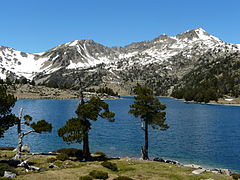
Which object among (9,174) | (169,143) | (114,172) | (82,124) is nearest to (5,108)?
(82,124)

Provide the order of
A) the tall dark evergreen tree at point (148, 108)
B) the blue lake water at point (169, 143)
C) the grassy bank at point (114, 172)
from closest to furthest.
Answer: the grassy bank at point (114, 172) → the tall dark evergreen tree at point (148, 108) → the blue lake water at point (169, 143)

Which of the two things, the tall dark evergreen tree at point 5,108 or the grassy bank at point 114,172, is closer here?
the grassy bank at point 114,172

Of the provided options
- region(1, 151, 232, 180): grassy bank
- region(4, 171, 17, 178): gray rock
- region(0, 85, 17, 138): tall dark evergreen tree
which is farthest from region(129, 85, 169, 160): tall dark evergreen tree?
region(4, 171, 17, 178): gray rock

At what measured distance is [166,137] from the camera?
298ft

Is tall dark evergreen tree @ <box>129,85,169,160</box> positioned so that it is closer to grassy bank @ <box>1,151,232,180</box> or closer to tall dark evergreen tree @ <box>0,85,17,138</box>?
grassy bank @ <box>1,151,232,180</box>

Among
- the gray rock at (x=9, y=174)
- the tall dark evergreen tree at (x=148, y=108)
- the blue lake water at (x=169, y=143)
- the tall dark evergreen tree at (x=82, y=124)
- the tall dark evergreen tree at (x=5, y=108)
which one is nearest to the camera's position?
the gray rock at (x=9, y=174)

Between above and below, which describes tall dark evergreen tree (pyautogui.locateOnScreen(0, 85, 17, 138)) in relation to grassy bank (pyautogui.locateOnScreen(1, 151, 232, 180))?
above

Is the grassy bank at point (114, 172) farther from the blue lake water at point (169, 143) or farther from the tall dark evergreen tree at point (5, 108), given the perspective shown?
the blue lake water at point (169, 143)

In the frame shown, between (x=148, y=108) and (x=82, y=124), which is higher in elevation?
(x=148, y=108)

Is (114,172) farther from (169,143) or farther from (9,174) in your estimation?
(169,143)

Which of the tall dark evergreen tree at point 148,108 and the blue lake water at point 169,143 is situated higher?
the tall dark evergreen tree at point 148,108

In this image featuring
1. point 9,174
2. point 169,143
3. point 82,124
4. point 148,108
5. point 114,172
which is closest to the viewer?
point 9,174

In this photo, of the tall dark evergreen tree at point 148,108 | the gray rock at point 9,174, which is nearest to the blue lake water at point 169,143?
the tall dark evergreen tree at point 148,108

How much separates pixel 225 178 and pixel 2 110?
39.8 meters
